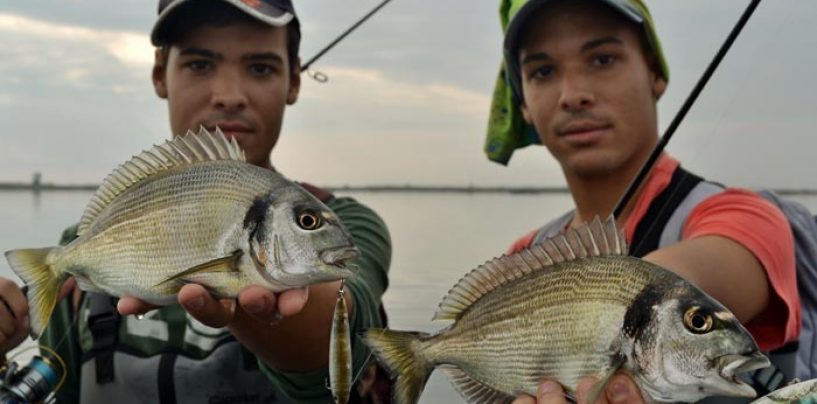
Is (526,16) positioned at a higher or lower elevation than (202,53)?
higher

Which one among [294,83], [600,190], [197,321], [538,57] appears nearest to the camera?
[197,321]

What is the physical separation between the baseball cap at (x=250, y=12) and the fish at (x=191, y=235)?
107 cm

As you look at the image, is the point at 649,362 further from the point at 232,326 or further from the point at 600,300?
the point at 232,326

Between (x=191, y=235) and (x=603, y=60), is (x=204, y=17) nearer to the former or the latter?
(x=191, y=235)

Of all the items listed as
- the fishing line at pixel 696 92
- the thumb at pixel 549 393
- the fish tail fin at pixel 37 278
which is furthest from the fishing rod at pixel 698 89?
the fish tail fin at pixel 37 278

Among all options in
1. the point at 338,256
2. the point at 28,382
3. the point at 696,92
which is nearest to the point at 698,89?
the point at 696,92

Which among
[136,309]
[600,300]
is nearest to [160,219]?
[136,309]

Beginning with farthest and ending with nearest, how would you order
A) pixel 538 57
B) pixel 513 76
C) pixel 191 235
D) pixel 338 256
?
pixel 513 76, pixel 538 57, pixel 191 235, pixel 338 256

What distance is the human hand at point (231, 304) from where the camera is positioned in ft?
7.89

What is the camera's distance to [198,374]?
384cm

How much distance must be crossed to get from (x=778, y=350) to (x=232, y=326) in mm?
1919

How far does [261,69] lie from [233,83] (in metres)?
0.17

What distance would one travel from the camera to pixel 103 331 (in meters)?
3.93

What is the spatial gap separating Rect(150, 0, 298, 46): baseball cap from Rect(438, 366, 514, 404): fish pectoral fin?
175 cm
